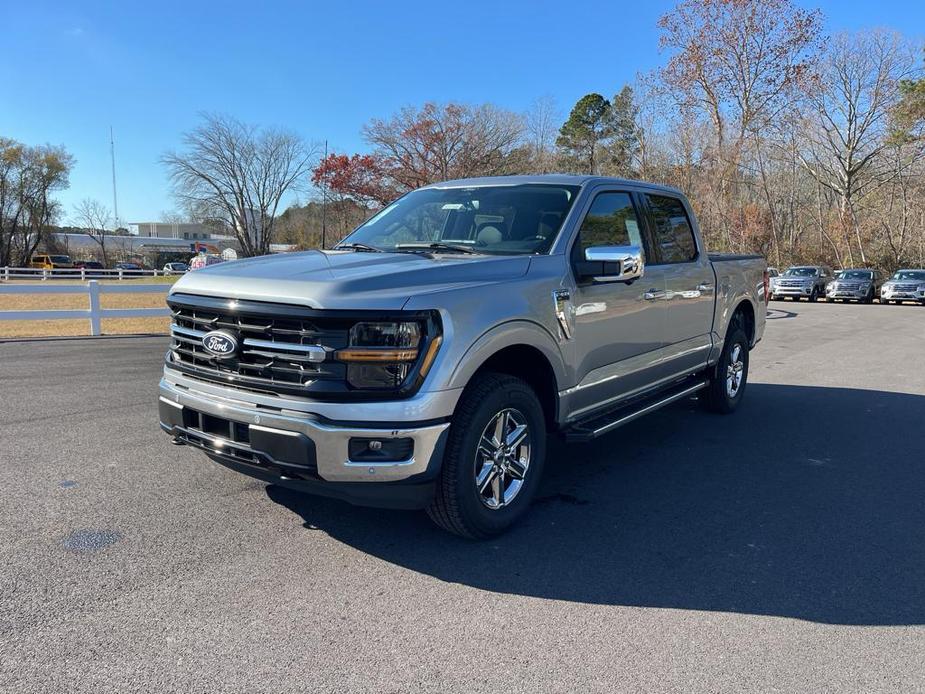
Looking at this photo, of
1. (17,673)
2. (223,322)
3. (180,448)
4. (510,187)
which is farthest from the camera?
(180,448)

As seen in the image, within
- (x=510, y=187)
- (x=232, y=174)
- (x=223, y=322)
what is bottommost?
(x=223, y=322)

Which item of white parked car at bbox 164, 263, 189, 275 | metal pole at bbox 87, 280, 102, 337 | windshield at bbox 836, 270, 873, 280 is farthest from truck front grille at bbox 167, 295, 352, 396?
white parked car at bbox 164, 263, 189, 275

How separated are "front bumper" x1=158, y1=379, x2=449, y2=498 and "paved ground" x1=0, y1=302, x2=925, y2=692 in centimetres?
54

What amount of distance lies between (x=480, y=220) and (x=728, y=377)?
11.9 ft

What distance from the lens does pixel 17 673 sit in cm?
249

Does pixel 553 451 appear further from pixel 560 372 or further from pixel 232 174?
pixel 232 174

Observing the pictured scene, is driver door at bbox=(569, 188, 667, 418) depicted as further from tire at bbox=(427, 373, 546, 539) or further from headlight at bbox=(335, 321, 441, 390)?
headlight at bbox=(335, 321, 441, 390)

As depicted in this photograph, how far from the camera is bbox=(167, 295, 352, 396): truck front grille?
124 inches

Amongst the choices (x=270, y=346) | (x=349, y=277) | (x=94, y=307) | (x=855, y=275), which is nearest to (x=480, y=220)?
(x=349, y=277)

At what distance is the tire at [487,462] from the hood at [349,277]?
1.92 ft

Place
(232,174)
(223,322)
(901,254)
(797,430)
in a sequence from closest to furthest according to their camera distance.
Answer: (223,322), (797,430), (901,254), (232,174)

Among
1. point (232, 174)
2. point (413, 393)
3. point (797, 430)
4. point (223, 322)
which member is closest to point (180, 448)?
point (223, 322)

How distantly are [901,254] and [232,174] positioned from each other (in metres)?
48.7

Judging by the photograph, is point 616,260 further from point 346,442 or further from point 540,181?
point 346,442
